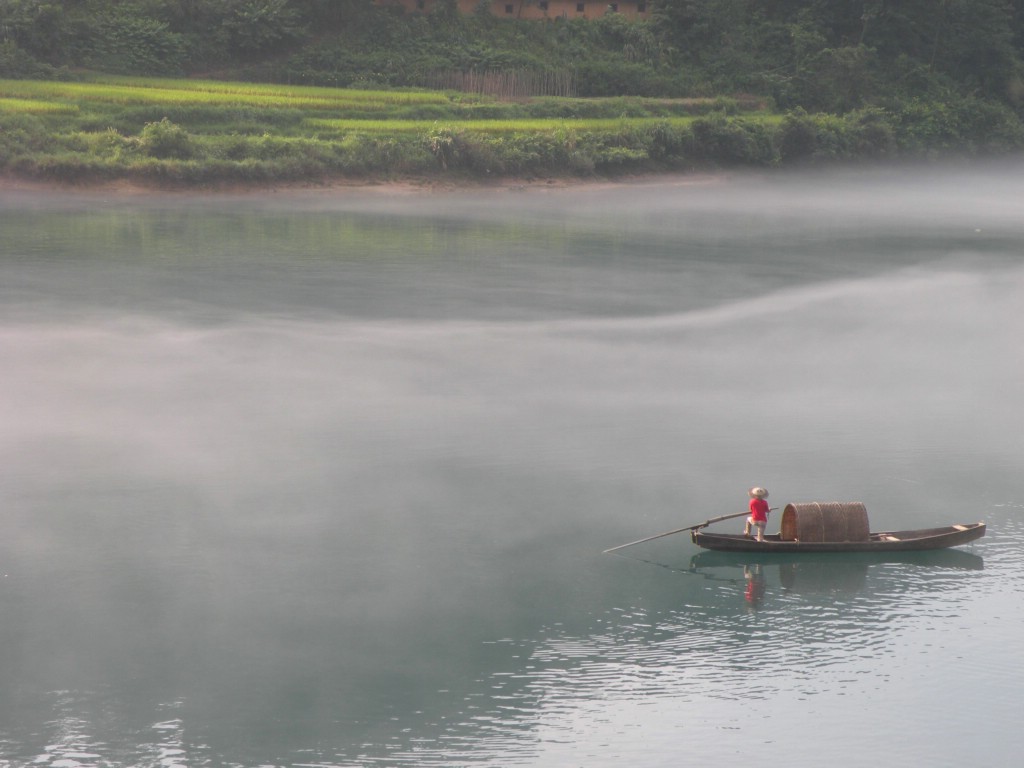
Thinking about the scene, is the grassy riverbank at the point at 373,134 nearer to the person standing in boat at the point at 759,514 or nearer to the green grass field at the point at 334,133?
the green grass field at the point at 334,133

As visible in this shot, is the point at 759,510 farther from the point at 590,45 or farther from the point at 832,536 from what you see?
the point at 590,45

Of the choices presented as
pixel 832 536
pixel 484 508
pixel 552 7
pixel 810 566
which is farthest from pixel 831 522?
pixel 552 7

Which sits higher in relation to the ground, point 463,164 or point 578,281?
point 463,164

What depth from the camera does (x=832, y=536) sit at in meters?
20.8

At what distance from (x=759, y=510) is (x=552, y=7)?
242 feet

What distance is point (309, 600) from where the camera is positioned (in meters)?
19.2

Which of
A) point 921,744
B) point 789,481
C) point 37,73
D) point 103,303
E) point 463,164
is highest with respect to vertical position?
point 37,73

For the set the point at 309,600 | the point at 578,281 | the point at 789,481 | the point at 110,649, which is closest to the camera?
the point at 110,649

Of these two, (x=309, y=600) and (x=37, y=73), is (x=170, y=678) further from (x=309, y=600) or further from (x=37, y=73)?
(x=37, y=73)

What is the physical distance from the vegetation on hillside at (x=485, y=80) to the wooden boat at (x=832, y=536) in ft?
140

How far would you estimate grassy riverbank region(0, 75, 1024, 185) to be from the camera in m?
58.2

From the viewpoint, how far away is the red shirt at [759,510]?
2089 centimetres

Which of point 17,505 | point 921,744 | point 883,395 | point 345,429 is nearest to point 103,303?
point 345,429

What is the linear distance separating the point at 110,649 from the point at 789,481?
12270 millimetres
